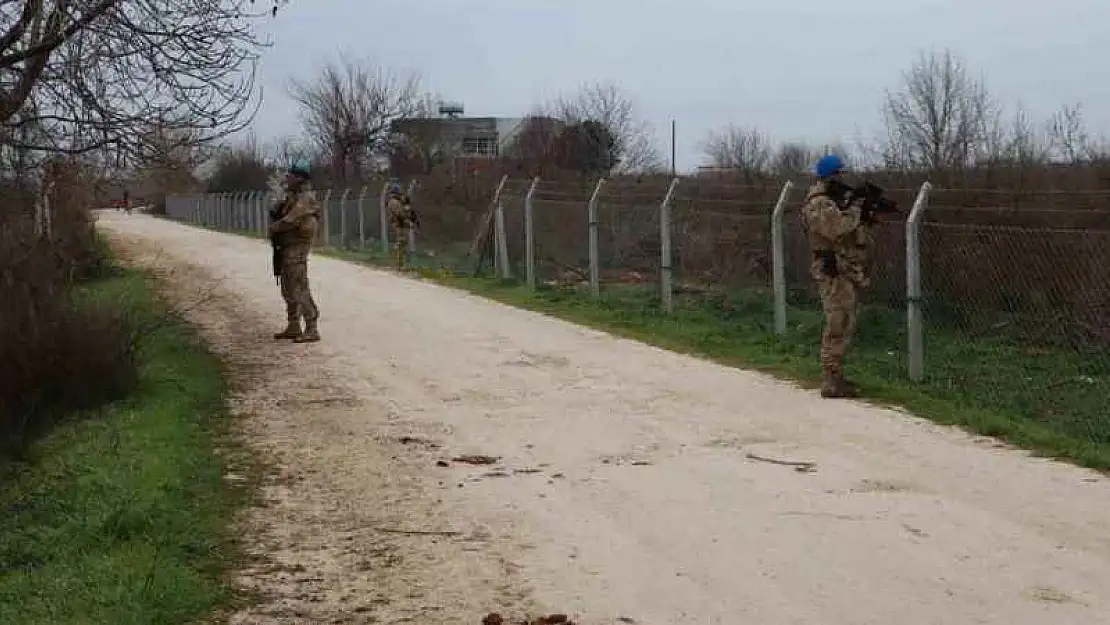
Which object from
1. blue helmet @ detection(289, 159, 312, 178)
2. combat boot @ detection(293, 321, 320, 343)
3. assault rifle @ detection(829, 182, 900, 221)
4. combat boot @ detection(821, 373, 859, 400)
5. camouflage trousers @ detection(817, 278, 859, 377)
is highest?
blue helmet @ detection(289, 159, 312, 178)

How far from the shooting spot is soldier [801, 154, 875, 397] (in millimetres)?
9500

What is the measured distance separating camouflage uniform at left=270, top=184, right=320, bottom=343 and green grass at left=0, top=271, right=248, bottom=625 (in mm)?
2927

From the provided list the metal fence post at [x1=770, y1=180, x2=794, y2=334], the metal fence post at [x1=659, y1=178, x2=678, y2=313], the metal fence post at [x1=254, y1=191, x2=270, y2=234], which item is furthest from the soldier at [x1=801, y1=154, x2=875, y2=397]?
the metal fence post at [x1=254, y1=191, x2=270, y2=234]

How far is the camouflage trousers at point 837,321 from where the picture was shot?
9.53m

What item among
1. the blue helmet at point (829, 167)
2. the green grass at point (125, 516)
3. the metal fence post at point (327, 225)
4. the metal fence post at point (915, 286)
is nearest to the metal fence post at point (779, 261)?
the metal fence post at point (915, 286)

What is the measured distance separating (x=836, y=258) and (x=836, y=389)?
98 centimetres

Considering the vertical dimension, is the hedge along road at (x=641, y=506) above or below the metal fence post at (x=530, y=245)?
below

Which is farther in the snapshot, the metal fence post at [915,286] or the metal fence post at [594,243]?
the metal fence post at [594,243]

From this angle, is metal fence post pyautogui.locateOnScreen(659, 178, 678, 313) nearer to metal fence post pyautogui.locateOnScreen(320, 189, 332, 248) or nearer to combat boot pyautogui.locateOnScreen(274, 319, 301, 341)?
combat boot pyautogui.locateOnScreen(274, 319, 301, 341)

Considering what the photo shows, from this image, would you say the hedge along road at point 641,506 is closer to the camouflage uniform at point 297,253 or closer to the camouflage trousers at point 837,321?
the camouflage trousers at point 837,321

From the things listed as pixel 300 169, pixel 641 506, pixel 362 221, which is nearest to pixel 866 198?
pixel 641 506

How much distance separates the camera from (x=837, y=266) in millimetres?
9555

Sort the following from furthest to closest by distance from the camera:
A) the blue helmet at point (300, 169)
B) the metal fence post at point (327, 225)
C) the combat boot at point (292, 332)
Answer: the metal fence post at point (327, 225), the combat boot at point (292, 332), the blue helmet at point (300, 169)

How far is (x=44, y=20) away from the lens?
32.4 ft
